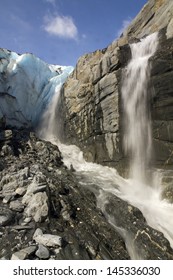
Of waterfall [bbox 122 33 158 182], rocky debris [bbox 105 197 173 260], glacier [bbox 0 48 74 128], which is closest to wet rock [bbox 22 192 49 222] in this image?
rocky debris [bbox 105 197 173 260]

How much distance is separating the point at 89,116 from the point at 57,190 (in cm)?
1082

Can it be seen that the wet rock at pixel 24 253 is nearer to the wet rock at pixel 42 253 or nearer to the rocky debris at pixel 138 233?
the wet rock at pixel 42 253

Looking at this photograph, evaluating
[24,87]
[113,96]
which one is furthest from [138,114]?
[24,87]

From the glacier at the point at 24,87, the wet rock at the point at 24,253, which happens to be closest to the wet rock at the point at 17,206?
the wet rock at the point at 24,253

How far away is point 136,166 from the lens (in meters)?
16.6

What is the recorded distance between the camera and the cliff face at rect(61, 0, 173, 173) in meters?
14.9

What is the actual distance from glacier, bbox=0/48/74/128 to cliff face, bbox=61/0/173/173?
4.67 m

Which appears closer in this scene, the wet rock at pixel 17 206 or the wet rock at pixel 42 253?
the wet rock at pixel 42 253

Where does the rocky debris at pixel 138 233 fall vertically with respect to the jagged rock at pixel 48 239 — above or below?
below

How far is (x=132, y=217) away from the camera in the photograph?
11.3 meters

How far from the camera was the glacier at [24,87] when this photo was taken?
27438 mm

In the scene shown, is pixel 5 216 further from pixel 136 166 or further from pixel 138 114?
pixel 138 114

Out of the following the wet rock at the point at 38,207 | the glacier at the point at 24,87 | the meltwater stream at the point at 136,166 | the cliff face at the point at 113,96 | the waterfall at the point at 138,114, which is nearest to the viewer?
the wet rock at the point at 38,207

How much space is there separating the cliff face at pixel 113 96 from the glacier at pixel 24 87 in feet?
15.3
